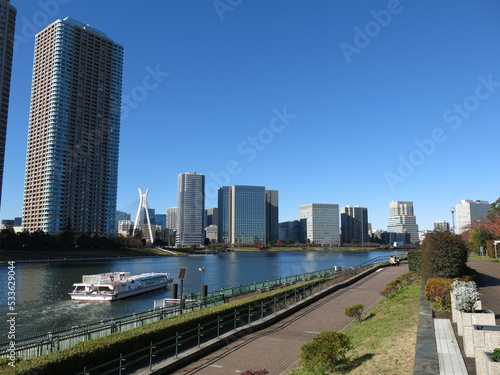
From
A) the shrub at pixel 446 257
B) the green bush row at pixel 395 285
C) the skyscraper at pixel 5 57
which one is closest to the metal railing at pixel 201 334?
the green bush row at pixel 395 285

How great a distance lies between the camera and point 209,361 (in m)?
16.6

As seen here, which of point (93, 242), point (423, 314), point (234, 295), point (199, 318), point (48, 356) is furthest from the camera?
point (93, 242)

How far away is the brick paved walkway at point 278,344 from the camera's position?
15.7 metres

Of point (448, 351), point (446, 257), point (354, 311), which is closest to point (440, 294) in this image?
point (354, 311)

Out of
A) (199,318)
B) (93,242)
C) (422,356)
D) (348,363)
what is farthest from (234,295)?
(93,242)

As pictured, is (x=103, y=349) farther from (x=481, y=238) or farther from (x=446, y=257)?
(x=481, y=238)

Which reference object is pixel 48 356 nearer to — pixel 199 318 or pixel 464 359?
pixel 199 318

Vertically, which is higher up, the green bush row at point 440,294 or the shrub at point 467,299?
the shrub at point 467,299

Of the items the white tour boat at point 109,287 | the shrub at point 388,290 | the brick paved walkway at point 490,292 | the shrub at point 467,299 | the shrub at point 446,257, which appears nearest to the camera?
the shrub at point 467,299

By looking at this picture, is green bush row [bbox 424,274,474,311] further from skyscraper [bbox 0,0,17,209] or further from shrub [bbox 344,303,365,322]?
skyscraper [bbox 0,0,17,209]

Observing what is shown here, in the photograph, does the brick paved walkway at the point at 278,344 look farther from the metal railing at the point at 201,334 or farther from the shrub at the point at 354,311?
the metal railing at the point at 201,334

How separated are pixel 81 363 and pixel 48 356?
1.18 metres

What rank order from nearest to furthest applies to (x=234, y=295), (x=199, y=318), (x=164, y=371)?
(x=164, y=371), (x=199, y=318), (x=234, y=295)

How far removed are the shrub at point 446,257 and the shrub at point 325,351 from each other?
680 inches
